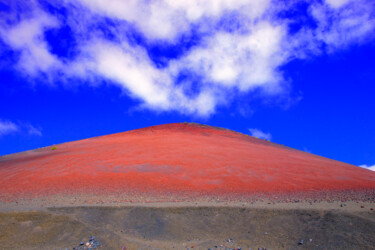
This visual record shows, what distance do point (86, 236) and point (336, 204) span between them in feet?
25.9

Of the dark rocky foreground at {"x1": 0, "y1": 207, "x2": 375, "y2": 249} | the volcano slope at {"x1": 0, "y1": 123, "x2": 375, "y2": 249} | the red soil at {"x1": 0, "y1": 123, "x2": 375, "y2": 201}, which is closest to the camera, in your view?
the dark rocky foreground at {"x1": 0, "y1": 207, "x2": 375, "y2": 249}

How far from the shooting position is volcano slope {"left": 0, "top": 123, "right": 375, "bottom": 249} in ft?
23.0

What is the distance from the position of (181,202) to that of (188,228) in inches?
66.0

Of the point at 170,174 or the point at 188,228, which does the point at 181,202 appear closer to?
the point at 188,228

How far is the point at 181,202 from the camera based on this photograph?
9.26 metres

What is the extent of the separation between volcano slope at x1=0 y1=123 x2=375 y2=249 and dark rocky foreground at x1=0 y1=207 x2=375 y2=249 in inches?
1.1

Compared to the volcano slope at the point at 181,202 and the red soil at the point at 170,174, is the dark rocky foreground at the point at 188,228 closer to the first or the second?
the volcano slope at the point at 181,202

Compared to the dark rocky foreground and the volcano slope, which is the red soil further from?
the dark rocky foreground

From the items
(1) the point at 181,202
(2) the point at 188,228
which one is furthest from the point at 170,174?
(2) the point at 188,228

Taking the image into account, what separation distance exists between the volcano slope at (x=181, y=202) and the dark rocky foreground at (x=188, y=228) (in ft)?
0.09

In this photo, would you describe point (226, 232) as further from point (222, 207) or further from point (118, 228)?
point (118, 228)

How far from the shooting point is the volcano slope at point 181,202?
7.02 metres

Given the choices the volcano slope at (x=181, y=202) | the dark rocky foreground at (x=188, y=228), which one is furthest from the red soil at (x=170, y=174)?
the dark rocky foreground at (x=188, y=228)

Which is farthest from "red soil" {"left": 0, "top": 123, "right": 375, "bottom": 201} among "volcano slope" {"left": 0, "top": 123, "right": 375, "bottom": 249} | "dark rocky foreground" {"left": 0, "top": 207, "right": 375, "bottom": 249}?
"dark rocky foreground" {"left": 0, "top": 207, "right": 375, "bottom": 249}
